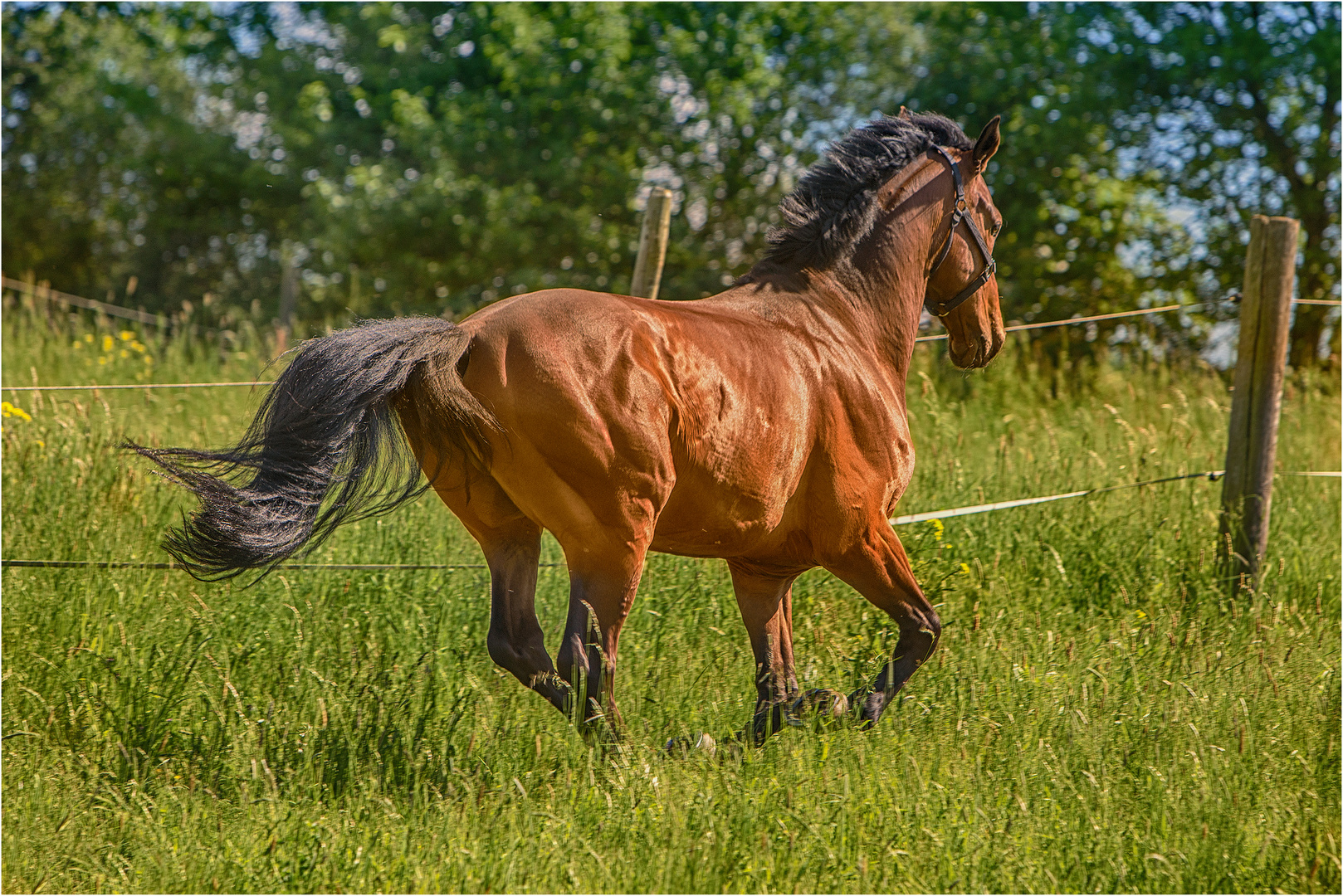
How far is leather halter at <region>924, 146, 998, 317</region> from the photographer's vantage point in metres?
4.12

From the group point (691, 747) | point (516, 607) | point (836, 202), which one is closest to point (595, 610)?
point (516, 607)

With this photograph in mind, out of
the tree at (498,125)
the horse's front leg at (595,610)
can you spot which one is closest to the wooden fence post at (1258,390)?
the horse's front leg at (595,610)

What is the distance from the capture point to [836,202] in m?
3.99

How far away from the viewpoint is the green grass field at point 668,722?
2.87 metres

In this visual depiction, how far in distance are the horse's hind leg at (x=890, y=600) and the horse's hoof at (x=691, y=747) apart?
1.77ft

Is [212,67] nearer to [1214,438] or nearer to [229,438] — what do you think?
[229,438]

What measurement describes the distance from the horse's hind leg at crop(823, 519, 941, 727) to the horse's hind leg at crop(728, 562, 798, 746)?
240 mm

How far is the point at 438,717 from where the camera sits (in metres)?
3.75

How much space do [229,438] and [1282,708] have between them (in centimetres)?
569

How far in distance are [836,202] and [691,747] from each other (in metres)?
2.00

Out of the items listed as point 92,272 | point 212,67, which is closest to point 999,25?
point 212,67

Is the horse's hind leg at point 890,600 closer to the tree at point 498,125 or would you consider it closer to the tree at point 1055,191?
the tree at point 1055,191

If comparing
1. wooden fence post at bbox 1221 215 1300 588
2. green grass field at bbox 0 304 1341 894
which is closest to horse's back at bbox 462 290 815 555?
green grass field at bbox 0 304 1341 894

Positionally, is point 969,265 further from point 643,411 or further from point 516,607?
point 516,607
